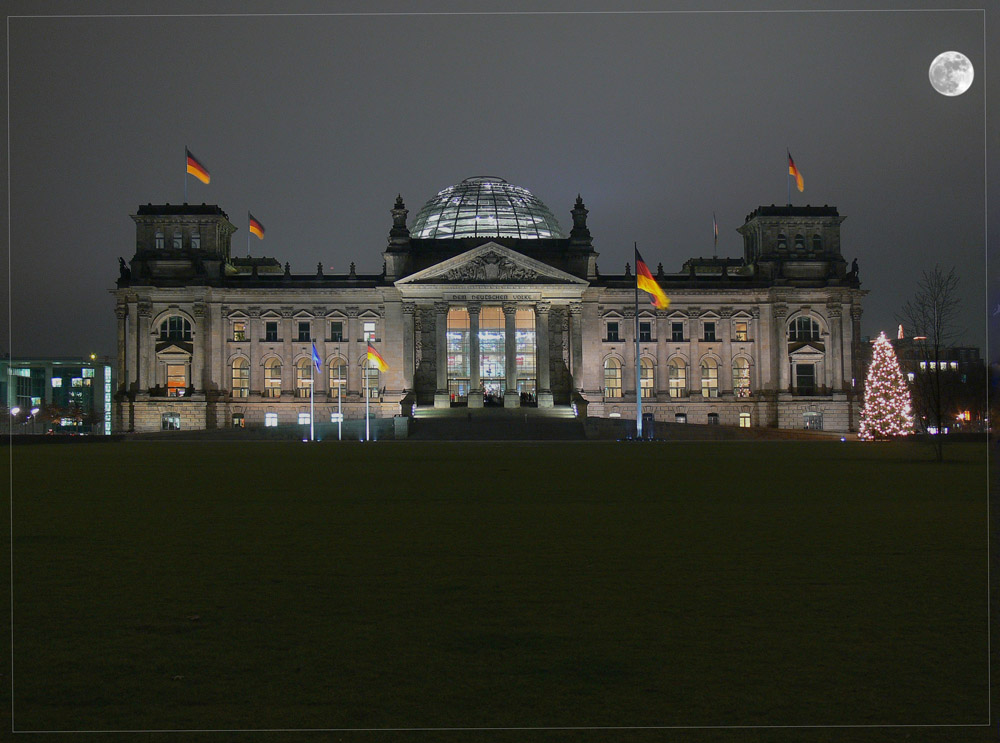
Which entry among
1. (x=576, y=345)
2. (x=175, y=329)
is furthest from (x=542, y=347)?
(x=175, y=329)

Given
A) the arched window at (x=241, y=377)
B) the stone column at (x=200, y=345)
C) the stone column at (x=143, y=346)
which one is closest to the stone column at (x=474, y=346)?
the arched window at (x=241, y=377)

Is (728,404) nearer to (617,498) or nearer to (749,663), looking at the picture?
(617,498)

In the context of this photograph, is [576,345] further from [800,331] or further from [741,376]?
[800,331]

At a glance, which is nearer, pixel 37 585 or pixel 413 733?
pixel 413 733

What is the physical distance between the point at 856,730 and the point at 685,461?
3338 centimetres

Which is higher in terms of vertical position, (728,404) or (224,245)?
(224,245)

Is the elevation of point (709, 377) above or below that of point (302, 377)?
below

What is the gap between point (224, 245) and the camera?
104 meters

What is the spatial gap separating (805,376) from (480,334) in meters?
31.9

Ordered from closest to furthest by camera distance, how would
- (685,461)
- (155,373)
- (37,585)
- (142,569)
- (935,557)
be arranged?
(37,585) → (142,569) → (935,557) → (685,461) → (155,373)

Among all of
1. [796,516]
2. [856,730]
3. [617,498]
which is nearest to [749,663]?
[856,730]

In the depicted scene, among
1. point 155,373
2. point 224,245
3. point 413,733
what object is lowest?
point 413,733

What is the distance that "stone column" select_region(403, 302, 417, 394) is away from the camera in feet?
310

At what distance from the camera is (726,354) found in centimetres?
10038
